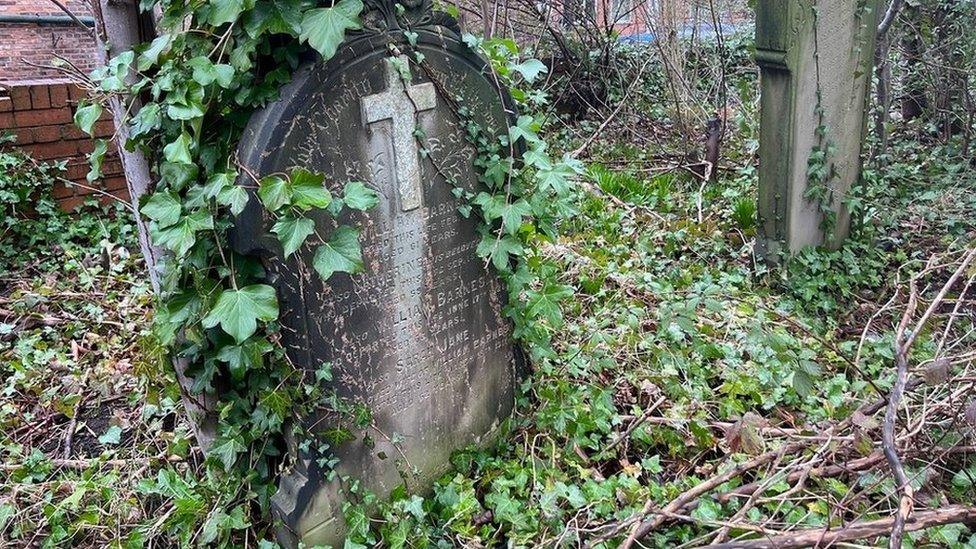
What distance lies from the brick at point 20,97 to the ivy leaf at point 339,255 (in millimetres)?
3352

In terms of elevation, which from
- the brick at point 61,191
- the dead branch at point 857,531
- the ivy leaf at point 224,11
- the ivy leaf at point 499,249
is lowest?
the dead branch at point 857,531

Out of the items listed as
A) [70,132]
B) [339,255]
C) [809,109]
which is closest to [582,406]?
[339,255]

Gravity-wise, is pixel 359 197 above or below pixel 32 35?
below

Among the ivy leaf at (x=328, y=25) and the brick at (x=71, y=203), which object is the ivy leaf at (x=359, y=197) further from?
the brick at (x=71, y=203)

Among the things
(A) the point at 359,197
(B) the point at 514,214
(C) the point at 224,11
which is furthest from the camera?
(B) the point at 514,214

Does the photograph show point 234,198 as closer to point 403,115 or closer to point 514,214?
point 403,115

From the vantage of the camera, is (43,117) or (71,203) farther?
(71,203)

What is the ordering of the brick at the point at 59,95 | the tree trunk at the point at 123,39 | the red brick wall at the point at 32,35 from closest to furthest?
the tree trunk at the point at 123,39 < the brick at the point at 59,95 < the red brick wall at the point at 32,35

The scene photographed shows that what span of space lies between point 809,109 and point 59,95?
14.9 feet

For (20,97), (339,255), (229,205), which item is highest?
(20,97)

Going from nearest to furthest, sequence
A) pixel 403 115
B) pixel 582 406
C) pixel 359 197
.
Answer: pixel 359 197 < pixel 403 115 < pixel 582 406

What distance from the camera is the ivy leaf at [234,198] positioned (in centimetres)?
222

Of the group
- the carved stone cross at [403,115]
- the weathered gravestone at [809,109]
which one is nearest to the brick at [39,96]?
the carved stone cross at [403,115]

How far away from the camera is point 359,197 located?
237 cm
